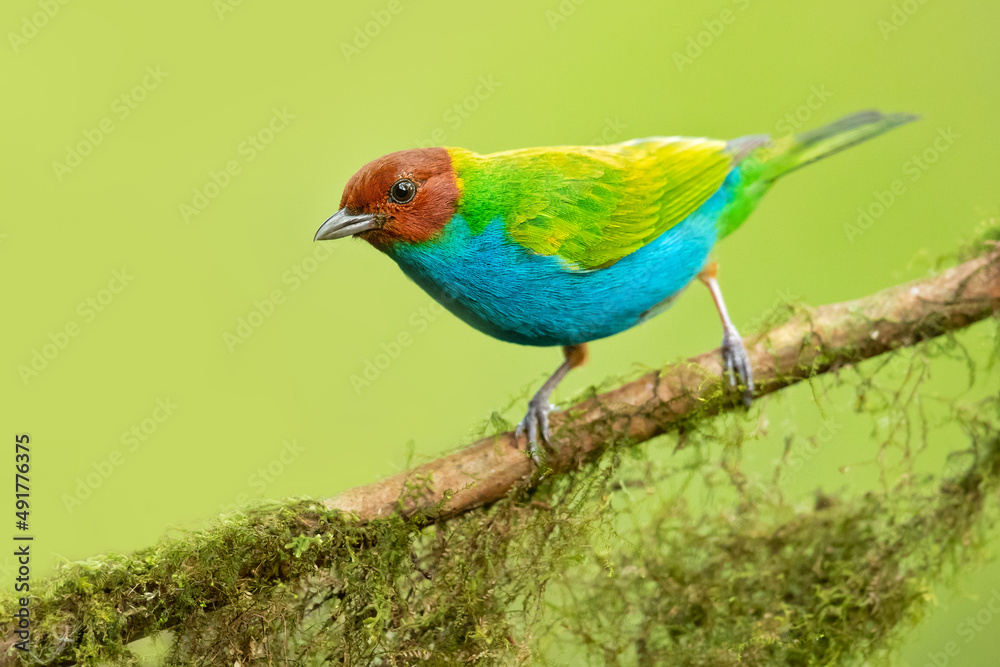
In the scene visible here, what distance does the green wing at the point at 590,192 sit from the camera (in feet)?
11.0

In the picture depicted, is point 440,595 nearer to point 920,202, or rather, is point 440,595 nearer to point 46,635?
point 46,635

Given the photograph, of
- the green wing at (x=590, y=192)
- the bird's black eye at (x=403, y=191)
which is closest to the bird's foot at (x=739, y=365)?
the green wing at (x=590, y=192)

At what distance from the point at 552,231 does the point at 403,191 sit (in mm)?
612

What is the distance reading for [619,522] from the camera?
3238 millimetres

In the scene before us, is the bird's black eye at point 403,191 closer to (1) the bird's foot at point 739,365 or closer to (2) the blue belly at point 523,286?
(2) the blue belly at point 523,286

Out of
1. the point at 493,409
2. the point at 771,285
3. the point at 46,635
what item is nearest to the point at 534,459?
the point at 493,409

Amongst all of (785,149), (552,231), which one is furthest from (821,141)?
(552,231)

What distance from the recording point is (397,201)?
3.24m

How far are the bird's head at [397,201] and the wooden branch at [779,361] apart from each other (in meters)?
0.85

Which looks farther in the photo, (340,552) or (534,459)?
(534,459)

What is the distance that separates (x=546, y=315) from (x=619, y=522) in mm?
834

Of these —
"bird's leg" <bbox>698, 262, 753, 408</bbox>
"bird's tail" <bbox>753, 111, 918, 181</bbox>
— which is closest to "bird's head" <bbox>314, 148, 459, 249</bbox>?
"bird's leg" <bbox>698, 262, 753, 408</bbox>

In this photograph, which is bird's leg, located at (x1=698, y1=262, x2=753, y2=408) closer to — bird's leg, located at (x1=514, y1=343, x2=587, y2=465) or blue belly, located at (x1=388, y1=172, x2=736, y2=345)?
blue belly, located at (x1=388, y1=172, x2=736, y2=345)

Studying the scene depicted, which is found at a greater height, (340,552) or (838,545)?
(340,552)
